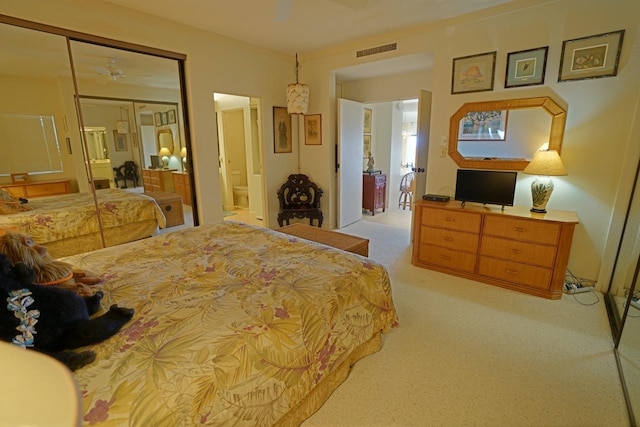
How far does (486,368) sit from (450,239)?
57.7 inches

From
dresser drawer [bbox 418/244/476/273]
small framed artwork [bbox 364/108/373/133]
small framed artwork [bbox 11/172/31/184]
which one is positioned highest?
small framed artwork [bbox 364/108/373/133]

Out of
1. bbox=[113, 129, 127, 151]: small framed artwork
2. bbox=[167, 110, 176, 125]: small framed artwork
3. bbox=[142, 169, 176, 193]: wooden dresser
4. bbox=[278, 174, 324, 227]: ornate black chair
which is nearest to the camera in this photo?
bbox=[113, 129, 127, 151]: small framed artwork

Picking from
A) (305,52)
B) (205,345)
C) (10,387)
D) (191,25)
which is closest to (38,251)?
(205,345)

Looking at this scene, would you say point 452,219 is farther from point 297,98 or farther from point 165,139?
point 165,139

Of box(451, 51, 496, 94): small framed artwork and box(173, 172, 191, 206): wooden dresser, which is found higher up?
box(451, 51, 496, 94): small framed artwork

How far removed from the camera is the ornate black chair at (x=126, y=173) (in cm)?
321

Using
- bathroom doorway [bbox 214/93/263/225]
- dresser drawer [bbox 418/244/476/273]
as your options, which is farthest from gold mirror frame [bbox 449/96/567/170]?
bathroom doorway [bbox 214/93/263/225]

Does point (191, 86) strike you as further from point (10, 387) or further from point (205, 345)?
point (10, 387)

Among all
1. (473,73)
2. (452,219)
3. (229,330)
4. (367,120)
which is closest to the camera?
(229,330)

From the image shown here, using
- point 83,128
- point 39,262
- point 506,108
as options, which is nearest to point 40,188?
point 83,128

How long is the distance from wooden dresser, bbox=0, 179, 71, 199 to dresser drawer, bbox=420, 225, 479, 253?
12.0 feet

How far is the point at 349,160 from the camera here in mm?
4824

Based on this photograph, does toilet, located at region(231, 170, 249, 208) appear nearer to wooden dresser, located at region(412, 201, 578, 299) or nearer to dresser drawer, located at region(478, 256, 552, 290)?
wooden dresser, located at region(412, 201, 578, 299)

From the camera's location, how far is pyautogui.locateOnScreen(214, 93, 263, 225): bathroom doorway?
5.48 m
